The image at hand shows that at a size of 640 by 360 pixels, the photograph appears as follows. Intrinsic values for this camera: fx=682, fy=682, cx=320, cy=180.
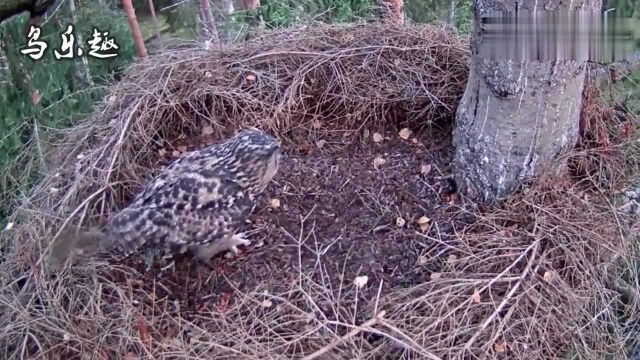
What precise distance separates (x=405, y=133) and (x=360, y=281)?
845 mm

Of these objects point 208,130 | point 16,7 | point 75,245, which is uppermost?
point 16,7

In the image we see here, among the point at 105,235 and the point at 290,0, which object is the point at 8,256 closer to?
the point at 105,235

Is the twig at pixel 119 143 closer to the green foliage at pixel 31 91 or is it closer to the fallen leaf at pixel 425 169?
the green foliage at pixel 31 91

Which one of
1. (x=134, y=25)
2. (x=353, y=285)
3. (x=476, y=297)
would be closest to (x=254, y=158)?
(x=353, y=285)

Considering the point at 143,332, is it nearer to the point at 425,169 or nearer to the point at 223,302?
the point at 223,302

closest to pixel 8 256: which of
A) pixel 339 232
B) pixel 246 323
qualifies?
pixel 246 323

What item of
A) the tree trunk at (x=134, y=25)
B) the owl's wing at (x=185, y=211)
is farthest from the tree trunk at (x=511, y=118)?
the tree trunk at (x=134, y=25)

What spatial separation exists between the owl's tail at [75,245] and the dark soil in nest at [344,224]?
0.21 metres

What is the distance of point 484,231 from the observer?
241 centimetres

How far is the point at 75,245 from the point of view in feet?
7.93

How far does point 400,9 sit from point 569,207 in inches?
73.9

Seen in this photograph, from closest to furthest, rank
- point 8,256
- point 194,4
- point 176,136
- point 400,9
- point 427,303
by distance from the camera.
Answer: point 427,303 → point 8,256 → point 176,136 → point 400,9 → point 194,4

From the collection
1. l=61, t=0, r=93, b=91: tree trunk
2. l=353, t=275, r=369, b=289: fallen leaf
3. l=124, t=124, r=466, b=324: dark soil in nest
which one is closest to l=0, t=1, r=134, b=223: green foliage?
l=61, t=0, r=93, b=91: tree trunk

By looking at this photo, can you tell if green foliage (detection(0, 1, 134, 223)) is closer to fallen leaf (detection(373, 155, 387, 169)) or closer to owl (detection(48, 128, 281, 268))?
owl (detection(48, 128, 281, 268))
